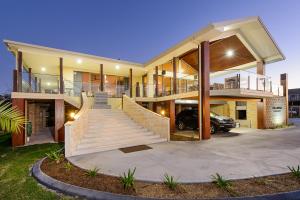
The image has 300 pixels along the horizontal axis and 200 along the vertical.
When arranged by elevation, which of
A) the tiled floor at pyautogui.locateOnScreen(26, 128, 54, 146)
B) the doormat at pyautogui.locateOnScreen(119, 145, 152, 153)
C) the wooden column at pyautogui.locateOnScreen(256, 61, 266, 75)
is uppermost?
the wooden column at pyautogui.locateOnScreen(256, 61, 266, 75)

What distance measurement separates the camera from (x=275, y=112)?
632 inches

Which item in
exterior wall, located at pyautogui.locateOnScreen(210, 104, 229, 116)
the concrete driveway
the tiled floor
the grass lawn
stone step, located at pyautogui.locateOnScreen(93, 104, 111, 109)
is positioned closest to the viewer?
the grass lawn

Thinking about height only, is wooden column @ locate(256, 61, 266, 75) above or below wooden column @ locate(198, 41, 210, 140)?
above

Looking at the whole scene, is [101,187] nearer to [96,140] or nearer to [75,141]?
[75,141]

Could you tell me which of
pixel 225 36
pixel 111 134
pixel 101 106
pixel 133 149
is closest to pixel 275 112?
pixel 225 36

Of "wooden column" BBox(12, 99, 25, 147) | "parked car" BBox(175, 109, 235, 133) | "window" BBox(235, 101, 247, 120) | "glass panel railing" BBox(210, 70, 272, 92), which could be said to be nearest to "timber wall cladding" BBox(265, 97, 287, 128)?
"window" BBox(235, 101, 247, 120)

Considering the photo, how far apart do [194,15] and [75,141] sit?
4923 centimetres

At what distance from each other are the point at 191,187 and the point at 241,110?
48.4ft

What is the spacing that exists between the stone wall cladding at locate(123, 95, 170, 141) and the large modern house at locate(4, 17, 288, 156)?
56mm

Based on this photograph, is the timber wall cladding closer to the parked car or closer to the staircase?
the parked car

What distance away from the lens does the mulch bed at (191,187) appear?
3924mm

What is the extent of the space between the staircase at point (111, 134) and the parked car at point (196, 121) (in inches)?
176

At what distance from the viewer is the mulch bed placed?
392 centimetres

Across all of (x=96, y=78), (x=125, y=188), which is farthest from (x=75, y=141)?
(x=96, y=78)
